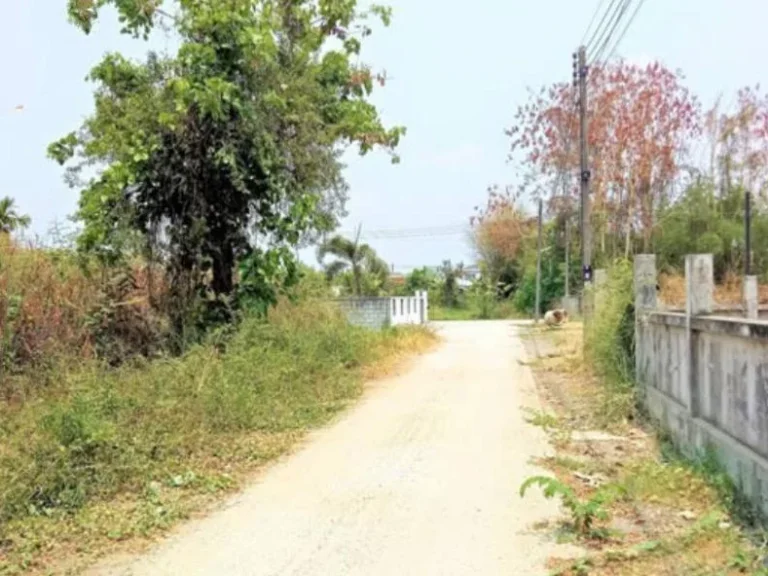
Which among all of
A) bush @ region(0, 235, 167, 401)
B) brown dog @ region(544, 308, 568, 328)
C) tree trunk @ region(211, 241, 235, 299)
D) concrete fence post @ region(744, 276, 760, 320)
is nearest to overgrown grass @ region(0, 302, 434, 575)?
bush @ region(0, 235, 167, 401)

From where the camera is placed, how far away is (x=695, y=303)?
6957 mm

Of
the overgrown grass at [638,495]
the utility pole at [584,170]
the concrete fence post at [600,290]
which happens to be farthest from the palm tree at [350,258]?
the overgrown grass at [638,495]

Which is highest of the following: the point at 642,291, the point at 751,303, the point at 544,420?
the point at 642,291

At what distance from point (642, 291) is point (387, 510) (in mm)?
5503

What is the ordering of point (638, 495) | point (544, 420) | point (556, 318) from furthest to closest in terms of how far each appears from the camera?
1. point (556, 318)
2. point (544, 420)
3. point (638, 495)

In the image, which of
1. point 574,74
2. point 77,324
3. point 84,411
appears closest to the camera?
point 84,411

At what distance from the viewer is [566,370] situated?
14.9m

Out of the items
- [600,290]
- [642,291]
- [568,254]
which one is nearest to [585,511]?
[642,291]

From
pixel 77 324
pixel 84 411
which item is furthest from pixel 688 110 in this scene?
pixel 84 411

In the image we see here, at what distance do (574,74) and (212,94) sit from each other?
11.2 m

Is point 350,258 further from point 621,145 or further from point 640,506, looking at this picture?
point 640,506

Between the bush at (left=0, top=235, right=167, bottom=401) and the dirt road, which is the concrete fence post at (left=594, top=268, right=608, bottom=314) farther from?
the bush at (left=0, top=235, right=167, bottom=401)

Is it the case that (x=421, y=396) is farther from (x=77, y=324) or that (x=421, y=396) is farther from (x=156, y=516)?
(x=156, y=516)

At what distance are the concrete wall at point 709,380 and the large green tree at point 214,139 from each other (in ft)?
19.2
